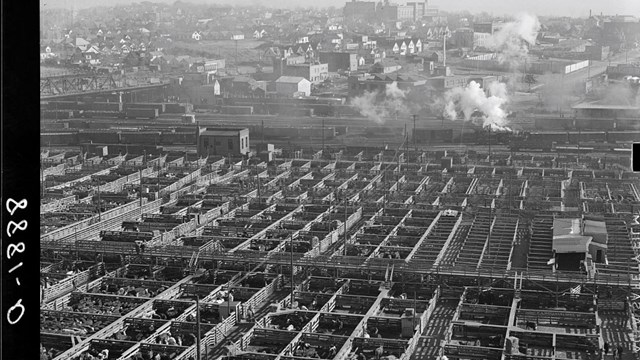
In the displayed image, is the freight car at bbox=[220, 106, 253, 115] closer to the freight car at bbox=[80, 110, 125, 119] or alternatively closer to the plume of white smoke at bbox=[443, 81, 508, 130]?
the freight car at bbox=[80, 110, 125, 119]

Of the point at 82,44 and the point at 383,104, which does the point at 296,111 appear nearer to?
the point at 383,104

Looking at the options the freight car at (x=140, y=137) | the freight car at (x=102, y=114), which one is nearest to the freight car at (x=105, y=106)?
the freight car at (x=102, y=114)

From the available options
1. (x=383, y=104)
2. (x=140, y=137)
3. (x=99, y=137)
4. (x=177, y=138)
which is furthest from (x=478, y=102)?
(x=99, y=137)

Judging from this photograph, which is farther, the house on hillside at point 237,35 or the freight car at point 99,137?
the house on hillside at point 237,35

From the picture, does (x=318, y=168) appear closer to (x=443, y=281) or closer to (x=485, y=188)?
(x=485, y=188)

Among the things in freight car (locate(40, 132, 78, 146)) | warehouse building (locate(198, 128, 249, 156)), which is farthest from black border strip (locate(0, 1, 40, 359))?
freight car (locate(40, 132, 78, 146))

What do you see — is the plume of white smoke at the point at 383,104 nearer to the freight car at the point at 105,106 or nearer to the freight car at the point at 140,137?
the freight car at the point at 140,137

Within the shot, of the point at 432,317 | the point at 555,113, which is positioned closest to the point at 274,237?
the point at 432,317
